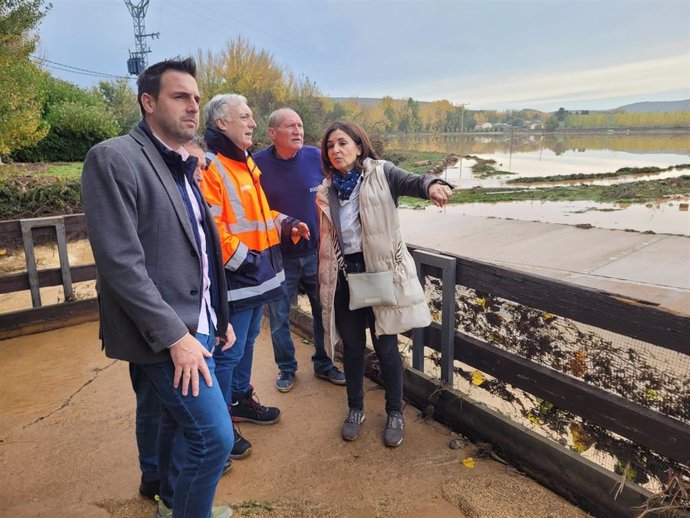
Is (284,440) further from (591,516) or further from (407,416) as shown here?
(591,516)

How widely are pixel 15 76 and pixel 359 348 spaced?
9.95 meters

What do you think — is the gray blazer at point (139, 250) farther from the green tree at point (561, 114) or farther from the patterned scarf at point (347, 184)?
the green tree at point (561, 114)

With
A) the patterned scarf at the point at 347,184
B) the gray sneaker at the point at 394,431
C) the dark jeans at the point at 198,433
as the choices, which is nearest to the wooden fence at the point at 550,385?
the gray sneaker at the point at 394,431

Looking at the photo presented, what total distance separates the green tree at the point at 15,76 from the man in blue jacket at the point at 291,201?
7989mm

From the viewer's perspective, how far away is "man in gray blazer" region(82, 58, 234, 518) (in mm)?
1441

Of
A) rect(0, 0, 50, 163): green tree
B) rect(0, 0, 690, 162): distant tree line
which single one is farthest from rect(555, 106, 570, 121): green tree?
rect(0, 0, 50, 163): green tree

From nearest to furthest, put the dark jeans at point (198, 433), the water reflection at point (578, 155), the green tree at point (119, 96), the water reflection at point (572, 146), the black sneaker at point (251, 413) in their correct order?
the dark jeans at point (198, 433)
the black sneaker at point (251, 413)
the green tree at point (119, 96)
the water reflection at point (578, 155)
the water reflection at point (572, 146)

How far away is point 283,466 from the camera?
2.55m

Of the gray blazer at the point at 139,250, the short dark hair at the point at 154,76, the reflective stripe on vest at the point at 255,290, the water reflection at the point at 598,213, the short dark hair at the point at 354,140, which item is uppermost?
the short dark hair at the point at 154,76

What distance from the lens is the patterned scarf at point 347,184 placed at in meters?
2.59

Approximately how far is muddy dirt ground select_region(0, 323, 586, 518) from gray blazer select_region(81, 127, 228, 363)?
112cm

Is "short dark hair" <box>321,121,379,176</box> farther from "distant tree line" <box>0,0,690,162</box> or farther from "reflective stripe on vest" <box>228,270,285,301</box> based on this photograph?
"distant tree line" <box>0,0,690,162</box>

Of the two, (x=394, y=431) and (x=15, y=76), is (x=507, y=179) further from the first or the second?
(x=394, y=431)

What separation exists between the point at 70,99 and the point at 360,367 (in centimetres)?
2003
